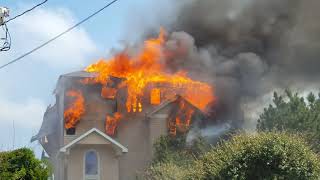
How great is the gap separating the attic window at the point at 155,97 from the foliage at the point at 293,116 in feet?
21.0

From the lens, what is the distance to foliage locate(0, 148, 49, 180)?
13.7 meters

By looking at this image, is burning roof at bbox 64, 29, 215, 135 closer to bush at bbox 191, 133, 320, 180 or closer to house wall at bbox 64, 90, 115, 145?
house wall at bbox 64, 90, 115, 145

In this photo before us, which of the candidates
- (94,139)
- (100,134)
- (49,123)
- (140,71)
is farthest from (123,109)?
(49,123)

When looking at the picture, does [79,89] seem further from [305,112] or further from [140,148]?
[305,112]

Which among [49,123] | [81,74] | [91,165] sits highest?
[81,74]

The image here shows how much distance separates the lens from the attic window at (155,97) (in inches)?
1331

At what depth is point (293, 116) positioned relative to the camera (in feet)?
103

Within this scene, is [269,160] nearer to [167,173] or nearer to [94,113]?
[167,173]

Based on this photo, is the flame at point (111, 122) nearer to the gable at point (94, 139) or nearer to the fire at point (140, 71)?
the fire at point (140, 71)

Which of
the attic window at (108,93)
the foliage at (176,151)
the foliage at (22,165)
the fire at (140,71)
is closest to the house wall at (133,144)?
the fire at (140,71)

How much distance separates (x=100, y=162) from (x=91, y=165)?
54cm

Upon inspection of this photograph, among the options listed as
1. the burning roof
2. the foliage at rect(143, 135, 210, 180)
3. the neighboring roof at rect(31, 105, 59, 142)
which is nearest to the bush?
the foliage at rect(143, 135, 210, 180)

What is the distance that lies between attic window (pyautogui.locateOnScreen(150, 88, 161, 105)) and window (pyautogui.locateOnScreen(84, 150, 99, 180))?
524 centimetres

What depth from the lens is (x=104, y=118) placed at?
32.5m
